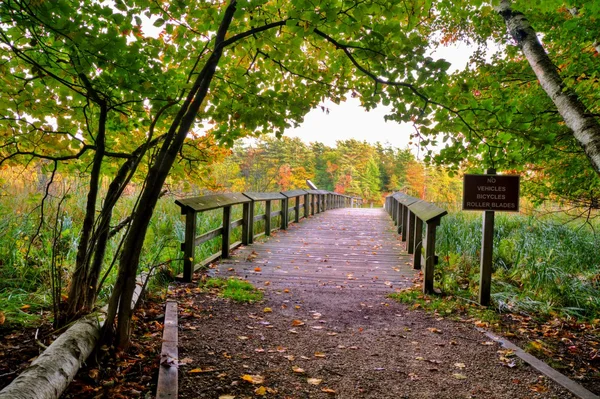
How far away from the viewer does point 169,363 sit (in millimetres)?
2535

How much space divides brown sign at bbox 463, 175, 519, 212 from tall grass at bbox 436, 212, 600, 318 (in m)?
1.10

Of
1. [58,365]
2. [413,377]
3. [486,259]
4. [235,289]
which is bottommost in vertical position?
[413,377]

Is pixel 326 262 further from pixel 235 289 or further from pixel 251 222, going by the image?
pixel 235 289

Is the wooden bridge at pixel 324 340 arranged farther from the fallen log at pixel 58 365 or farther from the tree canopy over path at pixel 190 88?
the tree canopy over path at pixel 190 88

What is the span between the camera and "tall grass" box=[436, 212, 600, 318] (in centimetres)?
448

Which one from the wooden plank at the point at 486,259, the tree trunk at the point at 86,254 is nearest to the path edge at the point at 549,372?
the wooden plank at the point at 486,259

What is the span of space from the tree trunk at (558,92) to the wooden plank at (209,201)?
4046 millimetres

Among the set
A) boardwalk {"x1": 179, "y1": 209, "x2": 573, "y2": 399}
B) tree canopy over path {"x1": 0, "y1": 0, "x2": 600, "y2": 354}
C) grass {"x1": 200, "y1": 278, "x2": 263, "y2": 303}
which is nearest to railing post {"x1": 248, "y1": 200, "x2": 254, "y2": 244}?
boardwalk {"x1": 179, "y1": 209, "x2": 573, "y2": 399}

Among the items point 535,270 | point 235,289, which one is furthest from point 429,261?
point 235,289

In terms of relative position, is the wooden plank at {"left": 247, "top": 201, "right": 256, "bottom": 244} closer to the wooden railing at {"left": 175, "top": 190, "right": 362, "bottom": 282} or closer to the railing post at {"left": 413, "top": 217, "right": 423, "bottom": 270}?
the wooden railing at {"left": 175, "top": 190, "right": 362, "bottom": 282}

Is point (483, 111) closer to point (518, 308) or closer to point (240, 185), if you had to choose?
point (518, 308)

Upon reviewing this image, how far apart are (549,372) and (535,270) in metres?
2.81

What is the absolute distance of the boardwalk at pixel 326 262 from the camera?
17.9ft

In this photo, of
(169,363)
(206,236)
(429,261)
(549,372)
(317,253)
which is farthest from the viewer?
(317,253)
